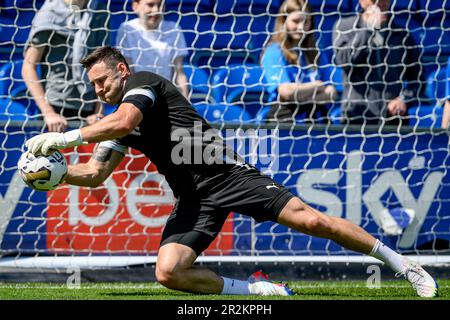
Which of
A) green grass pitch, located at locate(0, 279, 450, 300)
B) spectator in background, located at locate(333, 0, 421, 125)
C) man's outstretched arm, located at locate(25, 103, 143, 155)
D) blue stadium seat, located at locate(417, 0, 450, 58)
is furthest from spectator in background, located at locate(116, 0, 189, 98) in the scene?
blue stadium seat, located at locate(417, 0, 450, 58)

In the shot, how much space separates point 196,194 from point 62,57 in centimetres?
232

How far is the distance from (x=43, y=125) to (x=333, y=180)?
2.39 metres

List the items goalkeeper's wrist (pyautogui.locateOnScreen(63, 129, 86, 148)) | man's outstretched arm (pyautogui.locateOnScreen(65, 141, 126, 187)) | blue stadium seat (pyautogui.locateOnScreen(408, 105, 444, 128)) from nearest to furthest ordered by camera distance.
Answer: goalkeeper's wrist (pyautogui.locateOnScreen(63, 129, 86, 148)) → man's outstretched arm (pyautogui.locateOnScreen(65, 141, 126, 187)) → blue stadium seat (pyautogui.locateOnScreen(408, 105, 444, 128))

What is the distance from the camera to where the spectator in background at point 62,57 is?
762 cm

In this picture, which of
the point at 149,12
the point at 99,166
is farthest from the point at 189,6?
the point at 99,166

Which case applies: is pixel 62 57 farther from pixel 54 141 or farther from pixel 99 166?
pixel 54 141

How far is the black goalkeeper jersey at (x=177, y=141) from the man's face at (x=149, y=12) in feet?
6.36

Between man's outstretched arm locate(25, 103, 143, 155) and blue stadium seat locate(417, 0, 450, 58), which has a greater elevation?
blue stadium seat locate(417, 0, 450, 58)

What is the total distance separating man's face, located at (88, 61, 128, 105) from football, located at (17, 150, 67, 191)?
1.61ft

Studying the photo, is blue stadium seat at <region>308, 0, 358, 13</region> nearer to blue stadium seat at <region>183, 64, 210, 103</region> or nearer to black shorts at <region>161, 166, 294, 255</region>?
blue stadium seat at <region>183, 64, 210, 103</region>

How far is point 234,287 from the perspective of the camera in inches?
240

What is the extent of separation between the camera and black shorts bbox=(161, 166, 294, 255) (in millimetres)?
5953

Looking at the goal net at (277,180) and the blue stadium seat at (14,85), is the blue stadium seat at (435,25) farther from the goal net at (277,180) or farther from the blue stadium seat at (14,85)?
the blue stadium seat at (14,85)

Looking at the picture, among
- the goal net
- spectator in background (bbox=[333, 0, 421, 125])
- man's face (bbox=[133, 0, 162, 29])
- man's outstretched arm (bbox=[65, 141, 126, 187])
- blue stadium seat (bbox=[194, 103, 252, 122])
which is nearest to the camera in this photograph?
man's outstretched arm (bbox=[65, 141, 126, 187])
